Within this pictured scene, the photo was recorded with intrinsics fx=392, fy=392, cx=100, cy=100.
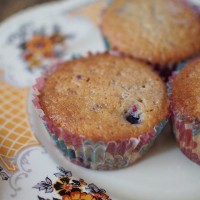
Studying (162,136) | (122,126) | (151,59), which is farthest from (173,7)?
(122,126)

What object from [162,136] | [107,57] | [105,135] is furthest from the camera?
[107,57]

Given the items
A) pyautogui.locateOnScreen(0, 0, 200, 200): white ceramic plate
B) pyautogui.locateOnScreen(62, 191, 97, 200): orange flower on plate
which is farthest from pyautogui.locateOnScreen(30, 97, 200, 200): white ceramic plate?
pyautogui.locateOnScreen(62, 191, 97, 200): orange flower on plate

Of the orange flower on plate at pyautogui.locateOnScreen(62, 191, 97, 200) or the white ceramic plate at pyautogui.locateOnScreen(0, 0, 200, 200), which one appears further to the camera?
the white ceramic plate at pyautogui.locateOnScreen(0, 0, 200, 200)

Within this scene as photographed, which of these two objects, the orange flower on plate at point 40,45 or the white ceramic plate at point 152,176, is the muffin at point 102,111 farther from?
the orange flower on plate at point 40,45

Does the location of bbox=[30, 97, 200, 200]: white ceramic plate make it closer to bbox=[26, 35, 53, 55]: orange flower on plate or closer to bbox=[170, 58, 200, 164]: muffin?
bbox=[170, 58, 200, 164]: muffin

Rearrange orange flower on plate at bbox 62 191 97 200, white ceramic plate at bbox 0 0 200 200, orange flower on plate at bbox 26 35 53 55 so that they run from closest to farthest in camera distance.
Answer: orange flower on plate at bbox 62 191 97 200, white ceramic plate at bbox 0 0 200 200, orange flower on plate at bbox 26 35 53 55

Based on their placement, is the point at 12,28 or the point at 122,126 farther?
the point at 12,28

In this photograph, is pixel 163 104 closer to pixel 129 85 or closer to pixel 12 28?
pixel 129 85

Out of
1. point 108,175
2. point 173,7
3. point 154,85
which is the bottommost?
point 108,175
